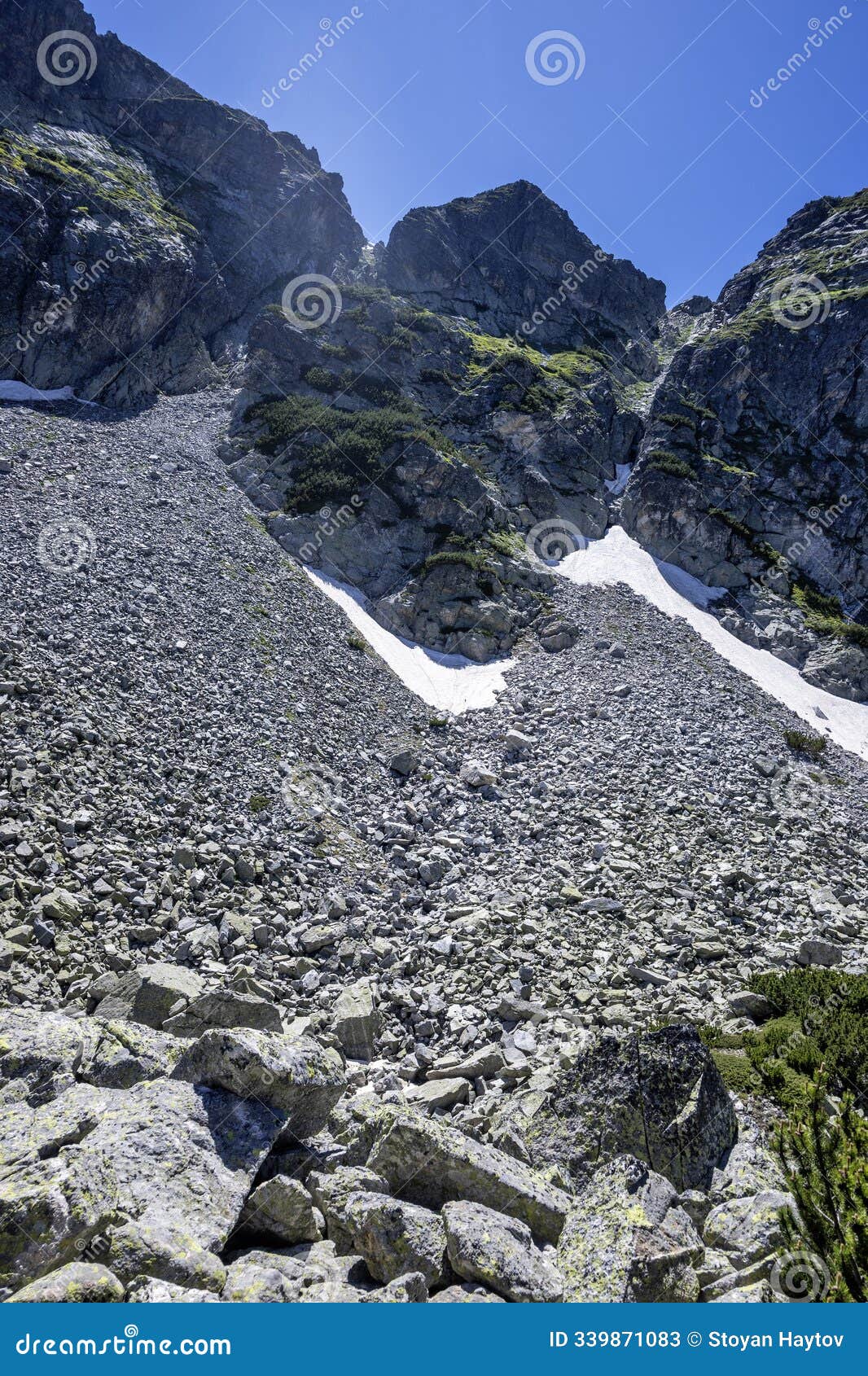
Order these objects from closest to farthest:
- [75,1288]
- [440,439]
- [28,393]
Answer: [75,1288], [28,393], [440,439]

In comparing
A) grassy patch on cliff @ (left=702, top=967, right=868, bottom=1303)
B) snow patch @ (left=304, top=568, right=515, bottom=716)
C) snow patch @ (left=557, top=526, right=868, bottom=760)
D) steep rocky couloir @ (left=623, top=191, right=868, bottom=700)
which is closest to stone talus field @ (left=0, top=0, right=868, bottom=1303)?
grassy patch on cliff @ (left=702, top=967, right=868, bottom=1303)

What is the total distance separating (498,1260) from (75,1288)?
3.14m

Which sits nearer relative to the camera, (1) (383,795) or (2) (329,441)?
(1) (383,795)

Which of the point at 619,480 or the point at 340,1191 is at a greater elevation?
the point at 619,480

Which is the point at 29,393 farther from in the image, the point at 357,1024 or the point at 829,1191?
the point at 829,1191

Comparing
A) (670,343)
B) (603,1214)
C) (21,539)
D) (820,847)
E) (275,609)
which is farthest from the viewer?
(670,343)

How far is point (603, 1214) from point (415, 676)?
1001 inches

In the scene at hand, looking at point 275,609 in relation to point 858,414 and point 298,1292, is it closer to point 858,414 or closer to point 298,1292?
point 298,1292

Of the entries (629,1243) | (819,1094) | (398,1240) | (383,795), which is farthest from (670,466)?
(398,1240)

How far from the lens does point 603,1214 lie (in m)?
5.89

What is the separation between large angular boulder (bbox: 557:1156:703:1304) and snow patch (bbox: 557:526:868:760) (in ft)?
93.8

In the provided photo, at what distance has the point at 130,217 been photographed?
54.0m

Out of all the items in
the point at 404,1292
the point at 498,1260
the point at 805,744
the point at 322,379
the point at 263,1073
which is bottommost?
the point at 263,1073

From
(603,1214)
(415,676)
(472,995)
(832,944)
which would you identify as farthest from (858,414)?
(603,1214)
